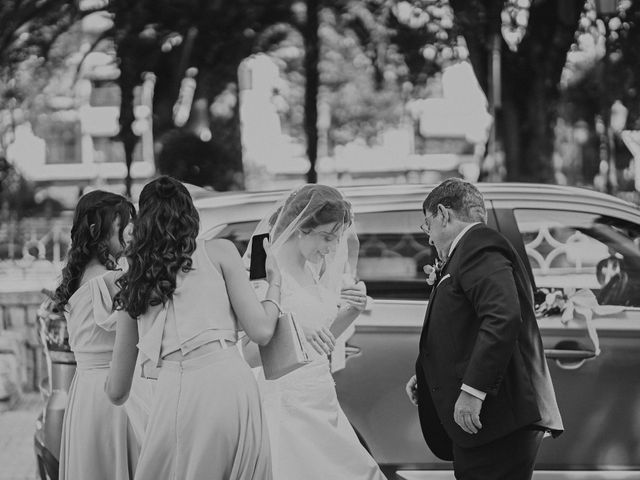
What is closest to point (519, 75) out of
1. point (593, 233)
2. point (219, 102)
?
point (593, 233)

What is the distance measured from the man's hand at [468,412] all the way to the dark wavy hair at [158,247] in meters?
1.16

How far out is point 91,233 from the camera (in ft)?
13.9

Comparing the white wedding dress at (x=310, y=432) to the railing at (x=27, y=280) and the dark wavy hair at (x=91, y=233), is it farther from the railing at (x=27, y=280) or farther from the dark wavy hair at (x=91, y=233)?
the railing at (x=27, y=280)

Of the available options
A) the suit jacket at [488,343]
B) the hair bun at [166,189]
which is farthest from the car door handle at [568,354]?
the hair bun at [166,189]

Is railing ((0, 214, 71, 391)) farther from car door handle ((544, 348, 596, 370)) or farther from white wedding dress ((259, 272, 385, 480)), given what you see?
car door handle ((544, 348, 596, 370))

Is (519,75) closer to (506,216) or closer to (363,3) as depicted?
(363,3)

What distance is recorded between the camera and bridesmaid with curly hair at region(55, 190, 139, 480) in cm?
421

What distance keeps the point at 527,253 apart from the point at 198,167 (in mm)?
12399

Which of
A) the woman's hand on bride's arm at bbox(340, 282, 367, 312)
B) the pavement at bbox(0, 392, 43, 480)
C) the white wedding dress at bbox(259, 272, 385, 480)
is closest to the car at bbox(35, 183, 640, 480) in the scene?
the woman's hand on bride's arm at bbox(340, 282, 367, 312)

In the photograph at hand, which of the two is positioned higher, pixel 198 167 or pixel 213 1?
pixel 213 1

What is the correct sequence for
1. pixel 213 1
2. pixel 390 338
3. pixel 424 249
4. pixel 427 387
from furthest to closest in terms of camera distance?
pixel 213 1
pixel 424 249
pixel 390 338
pixel 427 387

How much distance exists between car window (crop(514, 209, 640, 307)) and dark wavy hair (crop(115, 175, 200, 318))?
2.29 meters

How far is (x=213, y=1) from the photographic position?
563 inches

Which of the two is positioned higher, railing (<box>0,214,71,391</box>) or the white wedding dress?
the white wedding dress
